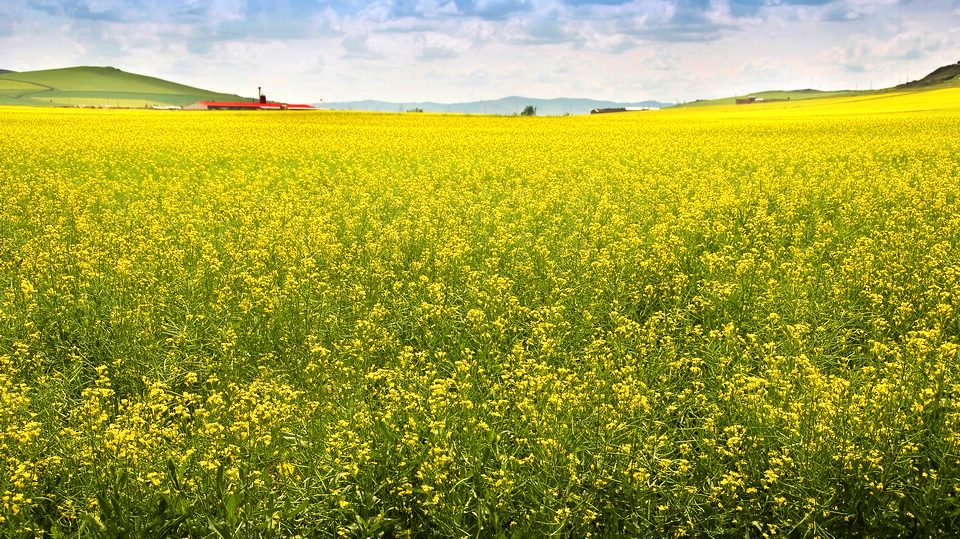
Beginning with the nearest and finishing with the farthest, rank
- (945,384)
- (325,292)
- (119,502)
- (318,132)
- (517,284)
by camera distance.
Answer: (119,502) → (945,384) → (325,292) → (517,284) → (318,132)

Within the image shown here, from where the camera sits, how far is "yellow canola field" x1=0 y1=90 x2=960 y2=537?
3.72 m

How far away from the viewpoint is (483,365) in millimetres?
5594

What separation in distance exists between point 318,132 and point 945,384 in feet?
100

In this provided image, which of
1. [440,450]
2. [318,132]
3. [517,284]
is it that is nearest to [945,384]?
[440,450]

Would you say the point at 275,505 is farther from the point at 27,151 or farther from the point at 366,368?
the point at 27,151

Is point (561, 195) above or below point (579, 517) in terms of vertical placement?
above

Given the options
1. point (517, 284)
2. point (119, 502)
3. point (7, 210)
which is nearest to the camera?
point (119, 502)

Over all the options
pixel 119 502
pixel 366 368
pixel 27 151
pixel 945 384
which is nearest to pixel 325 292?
pixel 366 368

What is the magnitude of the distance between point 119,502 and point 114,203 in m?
Result: 10.6

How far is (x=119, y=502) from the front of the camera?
3625 millimetres

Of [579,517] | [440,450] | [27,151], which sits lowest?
[579,517]

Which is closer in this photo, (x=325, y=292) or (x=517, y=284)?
(x=325, y=292)

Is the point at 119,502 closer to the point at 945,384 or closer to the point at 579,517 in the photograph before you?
the point at 579,517

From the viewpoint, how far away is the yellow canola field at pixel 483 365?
3.72 metres
